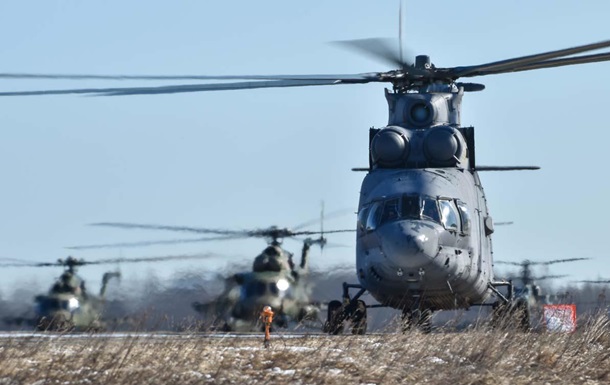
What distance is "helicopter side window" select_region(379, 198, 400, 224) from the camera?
25062 mm

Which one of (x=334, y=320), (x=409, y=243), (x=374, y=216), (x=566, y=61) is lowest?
(x=334, y=320)

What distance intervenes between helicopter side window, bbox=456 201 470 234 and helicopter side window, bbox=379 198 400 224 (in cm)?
150

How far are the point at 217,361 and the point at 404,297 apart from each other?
996 centimetres

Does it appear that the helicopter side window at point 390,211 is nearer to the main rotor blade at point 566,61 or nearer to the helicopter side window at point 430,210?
the helicopter side window at point 430,210

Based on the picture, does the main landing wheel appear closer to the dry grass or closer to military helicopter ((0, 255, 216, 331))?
the dry grass

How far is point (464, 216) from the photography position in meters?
26.0

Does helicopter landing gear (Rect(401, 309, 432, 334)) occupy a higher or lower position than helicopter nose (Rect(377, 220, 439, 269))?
lower

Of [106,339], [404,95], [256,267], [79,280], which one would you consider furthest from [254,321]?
[106,339]

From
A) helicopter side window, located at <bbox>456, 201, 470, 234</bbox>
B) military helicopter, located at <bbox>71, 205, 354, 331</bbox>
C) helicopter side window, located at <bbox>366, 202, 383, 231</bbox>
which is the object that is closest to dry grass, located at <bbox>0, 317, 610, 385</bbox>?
helicopter side window, located at <bbox>366, 202, 383, 231</bbox>

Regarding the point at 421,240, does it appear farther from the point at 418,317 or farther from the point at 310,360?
the point at 310,360

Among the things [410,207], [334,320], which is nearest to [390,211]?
→ [410,207]

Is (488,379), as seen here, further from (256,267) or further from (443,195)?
(256,267)

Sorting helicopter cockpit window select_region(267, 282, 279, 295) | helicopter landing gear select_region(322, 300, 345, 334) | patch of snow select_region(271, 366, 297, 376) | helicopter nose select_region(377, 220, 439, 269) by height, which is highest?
helicopter nose select_region(377, 220, 439, 269)

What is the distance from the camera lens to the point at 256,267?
44.3 m
